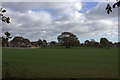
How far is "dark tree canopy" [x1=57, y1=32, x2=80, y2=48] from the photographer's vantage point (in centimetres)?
9912

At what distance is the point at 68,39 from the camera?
328ft

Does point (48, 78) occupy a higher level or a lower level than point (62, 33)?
lower

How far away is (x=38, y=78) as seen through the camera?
6.28 meters

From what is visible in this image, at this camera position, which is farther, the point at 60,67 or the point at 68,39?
the point at 68,39

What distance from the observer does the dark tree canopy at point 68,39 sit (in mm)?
99125

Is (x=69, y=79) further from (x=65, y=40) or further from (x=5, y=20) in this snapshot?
(x=65, y=40)

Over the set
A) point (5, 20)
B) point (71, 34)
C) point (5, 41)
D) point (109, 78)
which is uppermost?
point (71, 34)

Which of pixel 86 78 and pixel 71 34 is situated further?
pixel 71 34

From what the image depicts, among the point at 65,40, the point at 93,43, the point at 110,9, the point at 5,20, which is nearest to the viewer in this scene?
the point at 110,9

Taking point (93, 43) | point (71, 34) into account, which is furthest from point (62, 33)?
point (93, 43)

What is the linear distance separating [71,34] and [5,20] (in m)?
103

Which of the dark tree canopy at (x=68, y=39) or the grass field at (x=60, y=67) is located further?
the dark tree canopy at (x=68, y=39)

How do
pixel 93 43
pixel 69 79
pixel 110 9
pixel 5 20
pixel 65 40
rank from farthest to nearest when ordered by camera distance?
pixel 93 43 → pixel 65 40 → pixel 69 79 → pixel 5 20 → pixel 110 9

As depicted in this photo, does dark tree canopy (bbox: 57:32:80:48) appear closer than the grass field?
No
